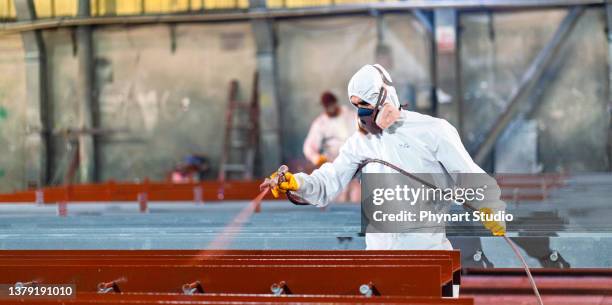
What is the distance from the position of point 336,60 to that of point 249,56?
1042mm

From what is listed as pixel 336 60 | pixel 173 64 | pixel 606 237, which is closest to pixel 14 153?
pixel 173 64

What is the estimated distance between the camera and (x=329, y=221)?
12.2 feet

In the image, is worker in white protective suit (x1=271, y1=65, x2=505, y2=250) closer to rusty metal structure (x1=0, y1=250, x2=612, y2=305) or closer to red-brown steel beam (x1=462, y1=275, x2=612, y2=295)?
rusty metal structure (x1=0, y1=250, x2=612, y2=305)

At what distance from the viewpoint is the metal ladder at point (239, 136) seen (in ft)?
30.7

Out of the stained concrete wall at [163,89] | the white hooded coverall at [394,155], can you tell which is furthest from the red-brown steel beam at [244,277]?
the stained concrete wall at [163,89]

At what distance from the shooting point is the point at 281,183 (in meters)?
2.70

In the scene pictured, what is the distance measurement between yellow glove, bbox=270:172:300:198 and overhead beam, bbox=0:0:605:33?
583cm

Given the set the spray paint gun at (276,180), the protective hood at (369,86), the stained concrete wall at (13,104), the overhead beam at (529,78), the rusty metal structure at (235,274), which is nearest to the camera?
the rusty metal structure at (235,274)

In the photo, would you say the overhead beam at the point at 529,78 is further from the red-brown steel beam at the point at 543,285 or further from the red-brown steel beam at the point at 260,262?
the red-brown steel beam at the point at 260,262

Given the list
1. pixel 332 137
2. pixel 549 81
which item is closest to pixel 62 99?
pixel 332 137

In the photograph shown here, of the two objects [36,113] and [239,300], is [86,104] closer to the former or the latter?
[36,113]

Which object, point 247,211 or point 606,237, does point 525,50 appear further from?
point 606,237

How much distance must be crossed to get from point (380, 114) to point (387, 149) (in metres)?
0.17

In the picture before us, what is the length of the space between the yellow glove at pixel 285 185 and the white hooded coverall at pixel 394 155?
5 cm
